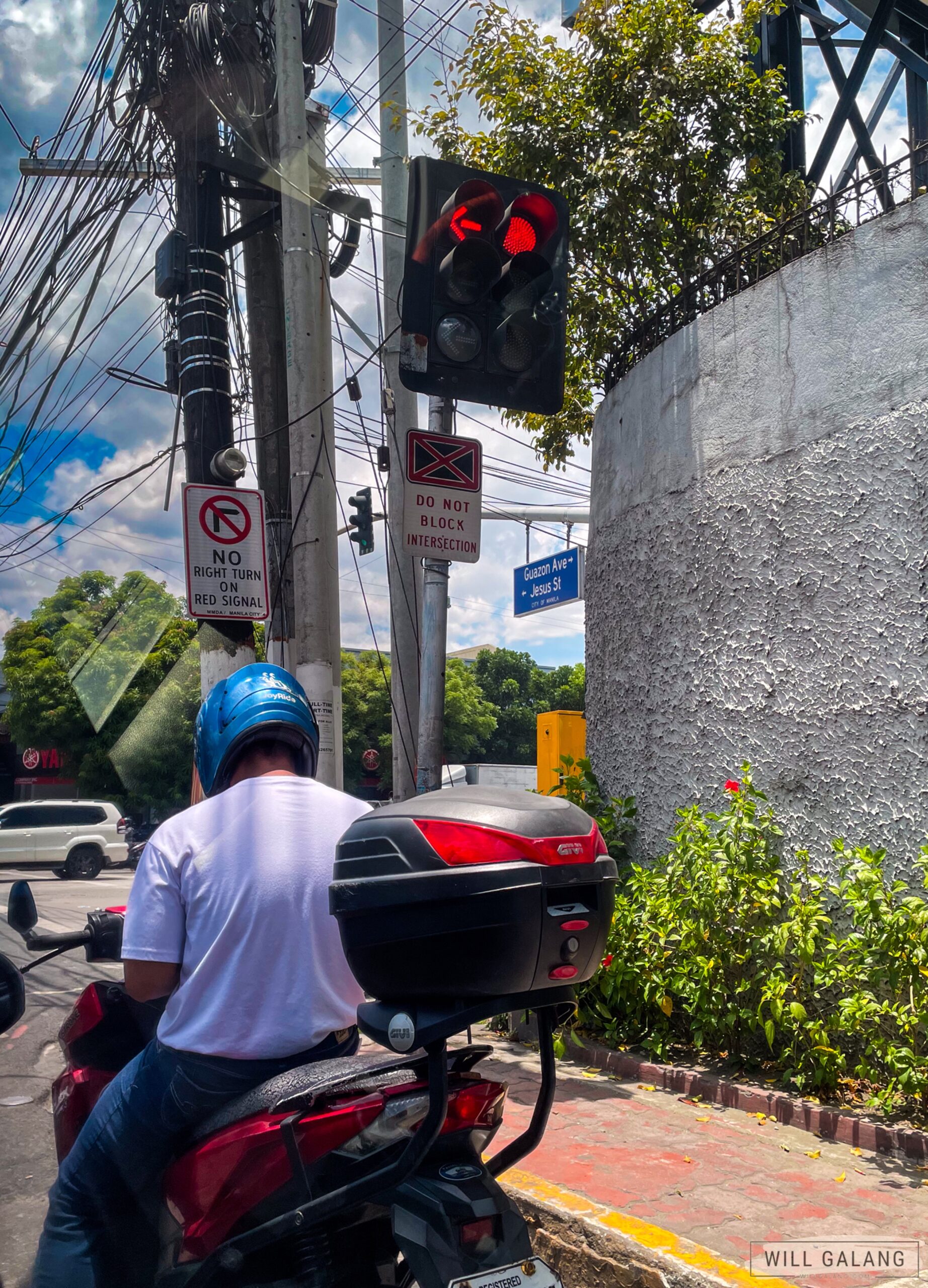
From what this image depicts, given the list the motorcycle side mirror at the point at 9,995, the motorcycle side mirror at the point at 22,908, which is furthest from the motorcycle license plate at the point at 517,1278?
the motorcycle side mirror at the point at 22,908

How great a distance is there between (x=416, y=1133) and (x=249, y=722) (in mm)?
854

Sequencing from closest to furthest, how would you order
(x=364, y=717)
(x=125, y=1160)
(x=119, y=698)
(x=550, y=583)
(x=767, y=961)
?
1. (x=125, y=1160)
2. (x=767, y=961)
3. (x=550, y=583)
4. (x=119, y=698)
5. (x=364, y=717)

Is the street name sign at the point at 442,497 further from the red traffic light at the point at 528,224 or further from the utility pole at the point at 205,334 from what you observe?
the utility pole at the point at 205,334

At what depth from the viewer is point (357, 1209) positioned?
171 cm

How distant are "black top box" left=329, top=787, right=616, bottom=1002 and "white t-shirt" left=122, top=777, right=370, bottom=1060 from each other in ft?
0.78

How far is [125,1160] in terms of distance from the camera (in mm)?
1860

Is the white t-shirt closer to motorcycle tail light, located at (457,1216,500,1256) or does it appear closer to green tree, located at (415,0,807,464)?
motorcycle tail light, located at (457,1216,500,1256)

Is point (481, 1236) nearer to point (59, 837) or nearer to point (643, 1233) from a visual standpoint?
point (643, 1233)

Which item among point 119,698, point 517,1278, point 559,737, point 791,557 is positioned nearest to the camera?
point 517,1278

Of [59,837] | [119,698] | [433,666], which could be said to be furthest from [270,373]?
[119,698]

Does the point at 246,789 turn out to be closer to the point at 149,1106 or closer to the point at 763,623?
the point at 149,1106

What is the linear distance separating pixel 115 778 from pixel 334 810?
1079 inches

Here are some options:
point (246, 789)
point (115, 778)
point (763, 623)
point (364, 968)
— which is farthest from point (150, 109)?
point (115, 778)

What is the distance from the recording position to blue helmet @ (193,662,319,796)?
2141 millimetres
